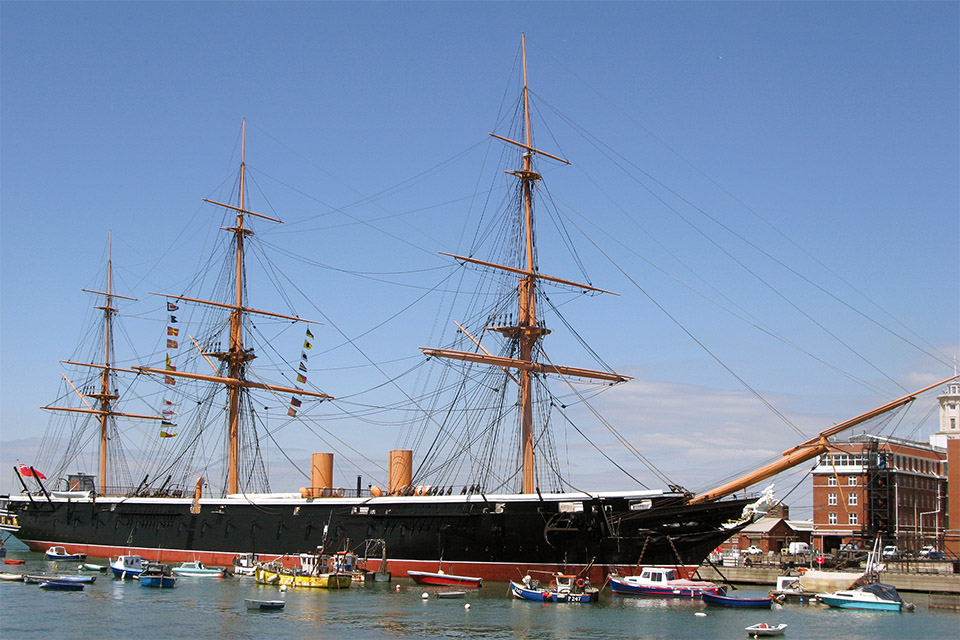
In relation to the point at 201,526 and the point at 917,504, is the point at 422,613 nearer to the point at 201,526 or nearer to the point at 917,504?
the point at 201,526

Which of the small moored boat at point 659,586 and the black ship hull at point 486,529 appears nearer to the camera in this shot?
the small moored boat at point 659,586

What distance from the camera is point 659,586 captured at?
144 feet

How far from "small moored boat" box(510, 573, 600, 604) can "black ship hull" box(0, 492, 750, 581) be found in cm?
244

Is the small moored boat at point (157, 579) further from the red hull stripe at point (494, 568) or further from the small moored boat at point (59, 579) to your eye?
the red hull stripe at point (494, 568)

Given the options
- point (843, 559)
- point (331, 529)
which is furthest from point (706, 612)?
point (843, 559)

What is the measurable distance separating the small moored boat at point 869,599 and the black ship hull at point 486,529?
5308 mm

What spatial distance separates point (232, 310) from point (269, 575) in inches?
889

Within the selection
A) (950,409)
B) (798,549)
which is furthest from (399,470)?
(950,409)

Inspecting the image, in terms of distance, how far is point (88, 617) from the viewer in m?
38.0

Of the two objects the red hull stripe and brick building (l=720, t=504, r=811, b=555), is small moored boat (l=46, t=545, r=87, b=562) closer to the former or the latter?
the red hull stripe

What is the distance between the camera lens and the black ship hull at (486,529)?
4544 cm

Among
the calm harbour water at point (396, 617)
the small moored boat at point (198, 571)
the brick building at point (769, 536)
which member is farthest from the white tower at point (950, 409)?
the small moored boat at point (198, 571)

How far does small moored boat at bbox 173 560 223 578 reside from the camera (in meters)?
54.6

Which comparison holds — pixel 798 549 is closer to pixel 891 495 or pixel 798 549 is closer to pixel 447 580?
pixel 891 495
